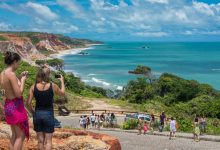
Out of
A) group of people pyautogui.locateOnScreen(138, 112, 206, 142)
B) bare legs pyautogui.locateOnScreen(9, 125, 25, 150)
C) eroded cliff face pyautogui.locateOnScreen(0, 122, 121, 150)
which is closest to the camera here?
bare legs pyautogui.locateOnScreen(9, 125, 25, 150)

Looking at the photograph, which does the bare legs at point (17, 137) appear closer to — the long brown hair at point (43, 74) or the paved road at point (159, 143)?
the long brown hair at point (43, 74)

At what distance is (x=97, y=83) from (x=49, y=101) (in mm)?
73499

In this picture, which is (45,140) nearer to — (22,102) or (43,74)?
(22,102)

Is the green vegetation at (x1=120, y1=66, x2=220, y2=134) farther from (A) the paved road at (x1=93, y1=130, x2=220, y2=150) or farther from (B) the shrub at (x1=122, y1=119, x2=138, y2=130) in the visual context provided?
(A) the paved road at (x1=93, y1=130, x2=220, y2=150)

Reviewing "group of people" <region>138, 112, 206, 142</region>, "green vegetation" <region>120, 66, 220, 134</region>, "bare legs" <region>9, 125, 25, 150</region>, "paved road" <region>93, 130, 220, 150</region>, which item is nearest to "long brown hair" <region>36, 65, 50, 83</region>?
"bare legs" <region>9, 125, 25, 150</region>

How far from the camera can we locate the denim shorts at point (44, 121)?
5.96 m

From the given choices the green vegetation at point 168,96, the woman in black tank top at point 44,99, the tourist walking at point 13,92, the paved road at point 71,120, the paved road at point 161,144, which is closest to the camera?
the tourist walking at point 13,92

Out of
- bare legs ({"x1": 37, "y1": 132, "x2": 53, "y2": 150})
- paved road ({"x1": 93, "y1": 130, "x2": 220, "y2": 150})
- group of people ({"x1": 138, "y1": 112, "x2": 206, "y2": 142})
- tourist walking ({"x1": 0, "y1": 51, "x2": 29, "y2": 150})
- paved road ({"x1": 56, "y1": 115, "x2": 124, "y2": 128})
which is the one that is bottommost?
paved road ({"x1": 93, "y1": 130, "x2": 220, "y2": 150})

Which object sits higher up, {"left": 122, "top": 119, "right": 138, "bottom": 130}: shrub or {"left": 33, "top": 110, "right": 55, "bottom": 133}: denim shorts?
{"left": 33, "top": 110, "right": 55, "bottom": 133}: denim shorts

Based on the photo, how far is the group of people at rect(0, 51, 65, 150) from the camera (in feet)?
18.4

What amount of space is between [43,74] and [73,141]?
216cm

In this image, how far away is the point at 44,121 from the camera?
5965 millimetres

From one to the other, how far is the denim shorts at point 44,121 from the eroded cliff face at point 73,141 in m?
1.65

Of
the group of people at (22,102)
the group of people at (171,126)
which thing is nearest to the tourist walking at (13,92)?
the group of people at (22,102)
